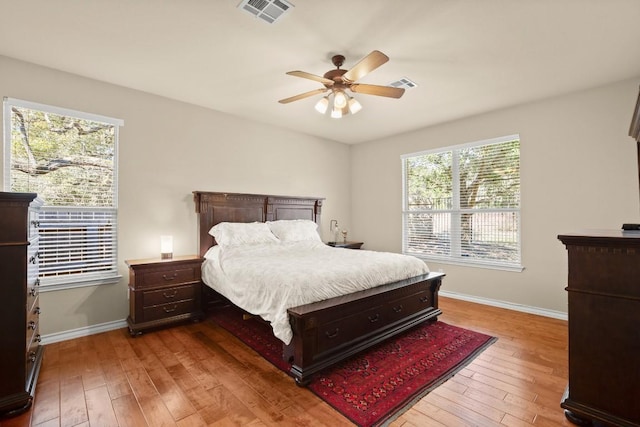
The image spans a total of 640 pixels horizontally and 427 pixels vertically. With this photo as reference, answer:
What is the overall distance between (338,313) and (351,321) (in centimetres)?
20

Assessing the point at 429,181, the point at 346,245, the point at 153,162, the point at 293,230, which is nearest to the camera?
the point at 153,162

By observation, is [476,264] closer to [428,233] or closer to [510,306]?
[510,306]

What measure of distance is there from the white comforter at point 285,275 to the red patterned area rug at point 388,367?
0.44 meters

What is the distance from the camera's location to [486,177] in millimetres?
4359

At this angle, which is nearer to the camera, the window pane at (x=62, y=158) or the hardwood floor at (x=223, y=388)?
the hardwood floor at (x=223, y=388)

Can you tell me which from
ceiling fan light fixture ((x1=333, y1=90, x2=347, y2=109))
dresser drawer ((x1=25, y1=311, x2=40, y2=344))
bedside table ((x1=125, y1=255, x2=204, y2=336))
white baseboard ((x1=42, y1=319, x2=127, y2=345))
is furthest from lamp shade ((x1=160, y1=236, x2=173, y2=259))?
ceiling fan light fixture ((x1=333, y1=90, x2=347, y2=109))

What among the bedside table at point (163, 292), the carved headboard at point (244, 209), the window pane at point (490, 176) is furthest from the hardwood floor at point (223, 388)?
the window pane at point (490, 176)

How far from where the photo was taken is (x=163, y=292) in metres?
3.33

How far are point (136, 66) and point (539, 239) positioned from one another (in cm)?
498

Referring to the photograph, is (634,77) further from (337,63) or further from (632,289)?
(337,63)

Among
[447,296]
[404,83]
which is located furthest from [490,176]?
[404,83]

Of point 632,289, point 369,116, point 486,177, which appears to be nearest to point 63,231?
point 369,116

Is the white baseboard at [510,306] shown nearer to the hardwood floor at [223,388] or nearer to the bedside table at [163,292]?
the hardwood floor at [223,388]

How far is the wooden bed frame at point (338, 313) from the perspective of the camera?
2.27 meters
